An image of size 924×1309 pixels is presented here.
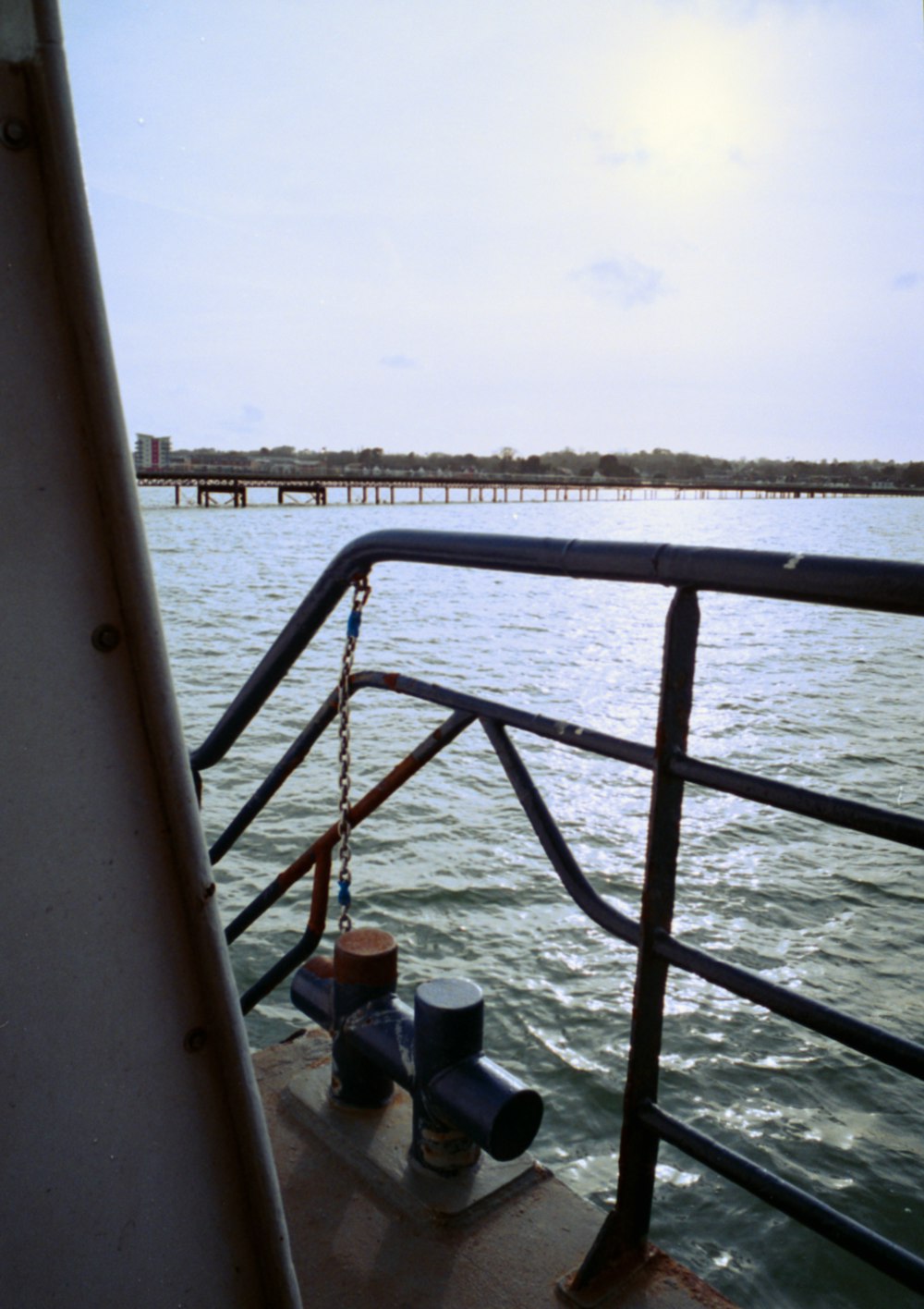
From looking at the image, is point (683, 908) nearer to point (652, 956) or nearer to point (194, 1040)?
point (652, 956)

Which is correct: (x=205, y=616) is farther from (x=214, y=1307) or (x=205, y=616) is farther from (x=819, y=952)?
(x=214, y=1307)

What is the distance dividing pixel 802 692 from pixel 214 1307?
1896 cm

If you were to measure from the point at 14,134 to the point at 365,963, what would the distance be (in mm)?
1915

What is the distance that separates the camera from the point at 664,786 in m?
1.56

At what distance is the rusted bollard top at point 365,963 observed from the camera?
2.33 metres

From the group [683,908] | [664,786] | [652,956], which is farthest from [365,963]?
[683,908]

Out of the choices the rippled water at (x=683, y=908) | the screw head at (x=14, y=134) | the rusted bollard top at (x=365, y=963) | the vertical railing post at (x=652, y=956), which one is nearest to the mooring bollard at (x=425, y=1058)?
the rusted bollard top at (x=365, y=963)

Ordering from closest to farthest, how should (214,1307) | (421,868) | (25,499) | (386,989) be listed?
1. (25,499)
2. (214,1307)
3. (386,989)
4. (421,868)

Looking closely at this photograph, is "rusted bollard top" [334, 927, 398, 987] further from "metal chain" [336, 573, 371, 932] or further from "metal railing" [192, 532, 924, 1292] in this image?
"metal railing" [192, 532, 924, 1292]

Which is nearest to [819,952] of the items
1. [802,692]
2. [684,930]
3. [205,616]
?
[684,930]

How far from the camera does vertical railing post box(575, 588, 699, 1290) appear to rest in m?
1.53

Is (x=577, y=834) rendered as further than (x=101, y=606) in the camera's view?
Yes

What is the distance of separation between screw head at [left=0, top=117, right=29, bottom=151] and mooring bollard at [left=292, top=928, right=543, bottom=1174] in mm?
1723

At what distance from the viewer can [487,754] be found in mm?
13219
